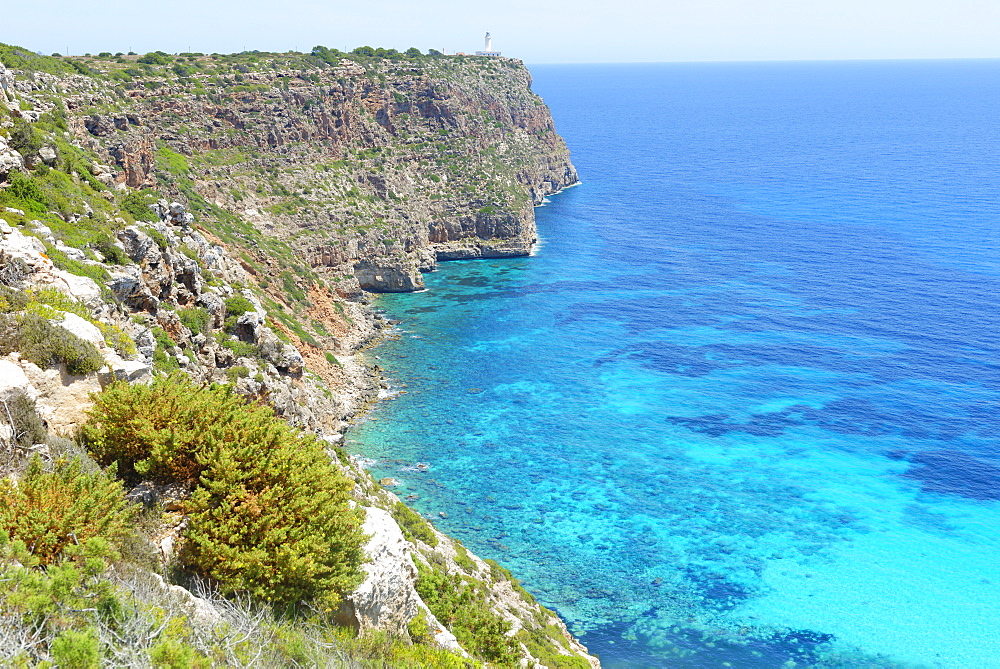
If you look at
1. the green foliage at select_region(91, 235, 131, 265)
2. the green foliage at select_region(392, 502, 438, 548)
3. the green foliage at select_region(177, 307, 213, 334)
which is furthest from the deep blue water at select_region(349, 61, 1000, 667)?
the green foliage at select_region(91, 235, 131, 265)

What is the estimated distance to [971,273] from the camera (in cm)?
10162

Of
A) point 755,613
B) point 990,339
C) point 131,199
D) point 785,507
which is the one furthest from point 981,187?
point 131,199

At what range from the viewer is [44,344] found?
2153 centimetres

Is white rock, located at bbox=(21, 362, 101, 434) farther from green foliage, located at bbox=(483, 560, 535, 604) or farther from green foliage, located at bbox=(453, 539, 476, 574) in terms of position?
green foliage, located at bbox=(483, 560, 535, 604)

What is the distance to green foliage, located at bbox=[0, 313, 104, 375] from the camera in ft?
70.0

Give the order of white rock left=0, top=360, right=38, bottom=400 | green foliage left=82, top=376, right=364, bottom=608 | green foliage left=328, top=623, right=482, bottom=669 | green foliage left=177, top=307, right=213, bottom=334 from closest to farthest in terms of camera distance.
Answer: green foliage left=82, top=376, right=364, bottom=608 → green foliage left=328, top=623, right=482, bottom=669 → white rock left=0, top=360, right=38, bottom=400 → green foliage left=177, top=307, right=213, bottom=334

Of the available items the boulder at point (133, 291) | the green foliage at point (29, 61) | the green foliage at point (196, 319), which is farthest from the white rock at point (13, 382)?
the green foliage at point (29, 61)

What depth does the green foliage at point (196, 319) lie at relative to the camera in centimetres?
4326

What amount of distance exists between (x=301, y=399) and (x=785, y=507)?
1398 inches

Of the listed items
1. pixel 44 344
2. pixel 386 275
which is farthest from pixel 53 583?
pixel 386 275

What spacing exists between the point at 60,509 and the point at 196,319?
2921cm

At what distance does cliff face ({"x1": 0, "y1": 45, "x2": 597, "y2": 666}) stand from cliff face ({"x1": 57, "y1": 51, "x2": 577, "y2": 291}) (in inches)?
12.3

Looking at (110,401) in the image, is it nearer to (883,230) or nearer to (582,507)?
(582,507)

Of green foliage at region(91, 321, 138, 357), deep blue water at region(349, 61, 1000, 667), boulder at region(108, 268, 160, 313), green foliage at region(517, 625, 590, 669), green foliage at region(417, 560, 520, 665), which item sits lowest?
deep blue water at region(349, 61, 1000, 667)
